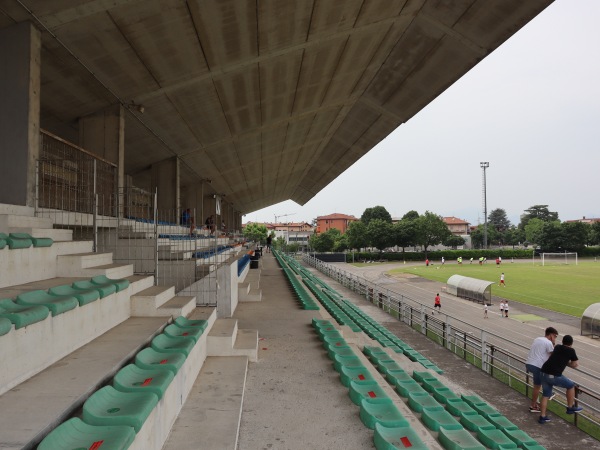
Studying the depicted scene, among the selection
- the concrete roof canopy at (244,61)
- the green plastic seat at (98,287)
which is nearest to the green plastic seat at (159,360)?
the green plastic seat at (98,287)

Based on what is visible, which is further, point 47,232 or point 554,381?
point 554,381

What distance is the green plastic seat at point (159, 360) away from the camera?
3271mm

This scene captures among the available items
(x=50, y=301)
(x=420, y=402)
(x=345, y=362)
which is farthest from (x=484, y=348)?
(x=50, y=301)

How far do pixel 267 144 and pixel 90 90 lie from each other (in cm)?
995

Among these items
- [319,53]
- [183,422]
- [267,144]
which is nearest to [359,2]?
[319,53]

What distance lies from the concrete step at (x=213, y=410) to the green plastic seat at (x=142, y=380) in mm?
499

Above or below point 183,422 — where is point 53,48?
above

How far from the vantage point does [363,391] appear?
4066 millimetres

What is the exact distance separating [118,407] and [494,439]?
418 centimetres

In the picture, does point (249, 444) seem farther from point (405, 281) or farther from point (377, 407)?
point (405, 281)

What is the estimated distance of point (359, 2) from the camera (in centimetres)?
841

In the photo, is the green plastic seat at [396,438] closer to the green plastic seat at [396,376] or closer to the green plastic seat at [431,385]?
the green plastic seat at [396,376]

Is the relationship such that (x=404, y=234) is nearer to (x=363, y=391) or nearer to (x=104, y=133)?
(x=104, y=133)

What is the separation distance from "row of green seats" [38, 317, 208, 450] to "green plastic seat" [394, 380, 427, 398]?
9.69 ft
